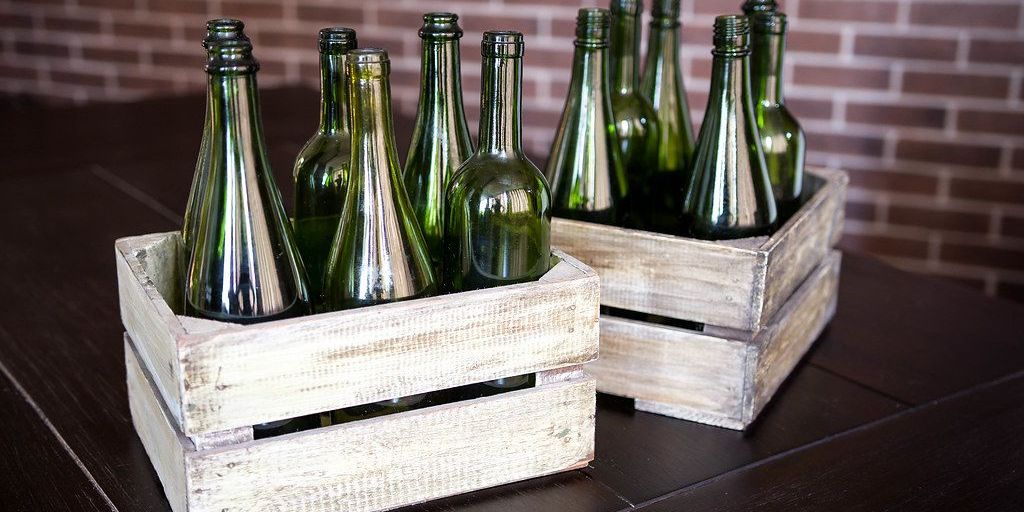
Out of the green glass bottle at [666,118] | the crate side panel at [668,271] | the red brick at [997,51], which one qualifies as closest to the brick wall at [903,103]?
the red brick at [997,51]

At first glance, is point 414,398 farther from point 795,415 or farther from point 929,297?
point 929,297

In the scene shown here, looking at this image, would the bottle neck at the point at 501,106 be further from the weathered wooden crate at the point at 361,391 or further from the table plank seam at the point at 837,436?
the table plank seam at the point at 837,436

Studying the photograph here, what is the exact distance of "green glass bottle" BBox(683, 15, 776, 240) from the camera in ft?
2.90

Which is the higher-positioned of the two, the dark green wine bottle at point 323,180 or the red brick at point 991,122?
the dark green wine bottle at point 323,180

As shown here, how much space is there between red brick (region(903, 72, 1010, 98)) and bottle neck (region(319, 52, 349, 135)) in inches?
64.1

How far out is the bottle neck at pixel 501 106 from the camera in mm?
698

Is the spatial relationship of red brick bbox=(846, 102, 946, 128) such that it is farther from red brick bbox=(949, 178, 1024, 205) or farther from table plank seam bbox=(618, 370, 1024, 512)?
table plank seam bbox=(618, 370, 1024, 512)

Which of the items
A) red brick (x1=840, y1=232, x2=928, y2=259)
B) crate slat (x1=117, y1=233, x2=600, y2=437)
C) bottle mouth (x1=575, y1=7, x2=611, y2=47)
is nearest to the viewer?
crate slat (x1=117, y1=233, x2=600, y2=437)

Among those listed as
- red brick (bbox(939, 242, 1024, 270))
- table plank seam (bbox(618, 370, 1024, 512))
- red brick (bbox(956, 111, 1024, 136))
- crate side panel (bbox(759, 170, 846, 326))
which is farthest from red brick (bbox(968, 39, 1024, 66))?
table plank seam (bbox(618, 370, 1024, 512))

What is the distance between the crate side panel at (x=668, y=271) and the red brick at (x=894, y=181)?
4.89 ft

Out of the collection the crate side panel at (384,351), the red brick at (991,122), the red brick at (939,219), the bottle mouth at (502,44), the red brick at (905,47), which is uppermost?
the bottle mouth at (502,44)

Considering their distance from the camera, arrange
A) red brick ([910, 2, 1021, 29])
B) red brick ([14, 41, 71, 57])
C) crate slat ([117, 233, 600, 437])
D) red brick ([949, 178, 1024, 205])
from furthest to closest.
A: red brick ([14, 41, 71, 57]) < red brick ([949, 178, 1024, 205]) < red brick ([910, 2, 1021, 29]) < crate slat ([117, 233, 600, 437])

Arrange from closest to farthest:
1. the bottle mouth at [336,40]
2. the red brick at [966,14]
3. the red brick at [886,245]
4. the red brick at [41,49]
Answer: the bottle mouth at [336,40]
the red brick at [966,14]
the red brick at [886,245]
the red brick at [41,49]

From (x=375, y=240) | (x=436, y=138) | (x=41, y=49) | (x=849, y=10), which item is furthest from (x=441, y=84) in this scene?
(x=41, y=49)
